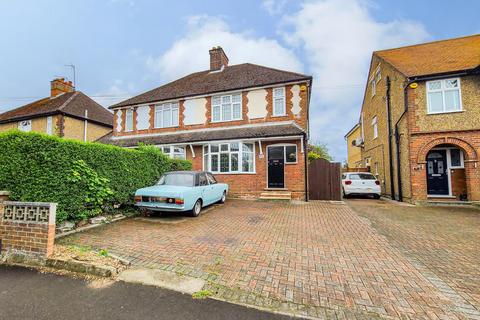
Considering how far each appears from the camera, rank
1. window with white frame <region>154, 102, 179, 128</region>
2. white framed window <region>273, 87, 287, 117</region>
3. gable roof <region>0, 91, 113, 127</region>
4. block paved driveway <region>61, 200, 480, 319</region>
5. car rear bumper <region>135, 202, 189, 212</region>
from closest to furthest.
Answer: block paved driveway <region>61, 200, 480, 319</region>
car rear bumper <region>135, 202, 189, 212</region>
white framed window <region>273, 87, 287, 117</region>
window with white frame <region>154, 102, 179, 128</region>
gable roof <region>0, 91, 113, 127</region>

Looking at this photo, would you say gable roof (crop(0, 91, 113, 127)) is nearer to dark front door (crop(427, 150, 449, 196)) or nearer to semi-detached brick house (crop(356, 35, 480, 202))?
semi-detached brick house (crop(356, 35, 480, 202))

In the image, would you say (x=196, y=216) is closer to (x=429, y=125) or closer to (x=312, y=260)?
(x=312, y=260)

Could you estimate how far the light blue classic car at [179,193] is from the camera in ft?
22.1

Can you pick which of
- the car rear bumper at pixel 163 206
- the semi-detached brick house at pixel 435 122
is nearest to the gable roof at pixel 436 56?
the semi-detached brick house at pixel 435 122

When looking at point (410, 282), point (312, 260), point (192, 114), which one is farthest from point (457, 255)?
point (192, 114)

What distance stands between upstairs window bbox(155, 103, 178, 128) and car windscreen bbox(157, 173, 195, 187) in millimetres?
8443

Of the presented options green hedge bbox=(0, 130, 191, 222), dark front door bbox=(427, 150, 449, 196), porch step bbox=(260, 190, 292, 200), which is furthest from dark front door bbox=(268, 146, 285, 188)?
dark front door bbox=(427, 150, 449, 196)

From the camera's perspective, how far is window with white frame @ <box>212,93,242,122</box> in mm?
14039

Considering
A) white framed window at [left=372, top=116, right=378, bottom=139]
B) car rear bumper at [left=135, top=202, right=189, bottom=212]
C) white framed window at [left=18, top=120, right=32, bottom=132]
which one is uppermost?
white framed window at [left=18, top=120, right=32, bottom=132]

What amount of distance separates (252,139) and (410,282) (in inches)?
375

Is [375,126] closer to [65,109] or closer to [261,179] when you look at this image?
[261,179]

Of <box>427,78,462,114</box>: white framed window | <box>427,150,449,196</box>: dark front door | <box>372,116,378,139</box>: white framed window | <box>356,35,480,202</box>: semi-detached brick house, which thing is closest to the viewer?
<box>356,35,480,202</box>: semi-detached brick house

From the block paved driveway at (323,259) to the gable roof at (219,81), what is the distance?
9.31m

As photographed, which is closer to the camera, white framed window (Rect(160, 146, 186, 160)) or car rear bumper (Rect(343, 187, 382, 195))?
car rear bumper (Rect(343, 187, 382, 195))
